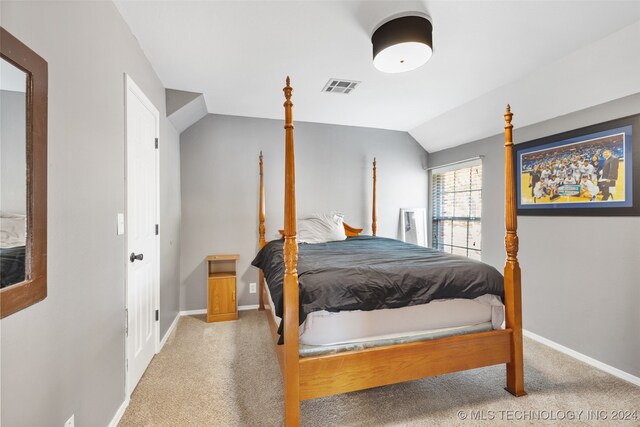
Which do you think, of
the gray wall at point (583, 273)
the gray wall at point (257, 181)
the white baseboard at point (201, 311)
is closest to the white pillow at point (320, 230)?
the gray wall at point (257, 181)

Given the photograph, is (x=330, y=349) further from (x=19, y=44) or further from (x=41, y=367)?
(x=19, y=44)

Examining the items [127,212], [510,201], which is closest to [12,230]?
[127,212]

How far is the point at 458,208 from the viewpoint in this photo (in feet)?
13.8

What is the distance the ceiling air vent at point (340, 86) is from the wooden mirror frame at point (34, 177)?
7.31 feet

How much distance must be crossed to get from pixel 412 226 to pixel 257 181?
2441mm

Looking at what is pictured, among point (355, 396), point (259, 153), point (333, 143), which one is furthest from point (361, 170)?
point (355, 396)

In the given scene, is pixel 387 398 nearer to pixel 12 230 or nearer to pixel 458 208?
pixel 12 230

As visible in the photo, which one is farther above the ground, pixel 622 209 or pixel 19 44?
pixel 19 44

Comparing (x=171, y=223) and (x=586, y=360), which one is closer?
(x=586, y=360)

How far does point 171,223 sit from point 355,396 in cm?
246

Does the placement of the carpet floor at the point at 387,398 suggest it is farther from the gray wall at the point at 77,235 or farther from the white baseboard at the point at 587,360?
the gray wall at the point at 77,235

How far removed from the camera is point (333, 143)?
4.22m

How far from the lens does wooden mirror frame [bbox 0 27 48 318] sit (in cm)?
95

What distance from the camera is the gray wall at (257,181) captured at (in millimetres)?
3656
